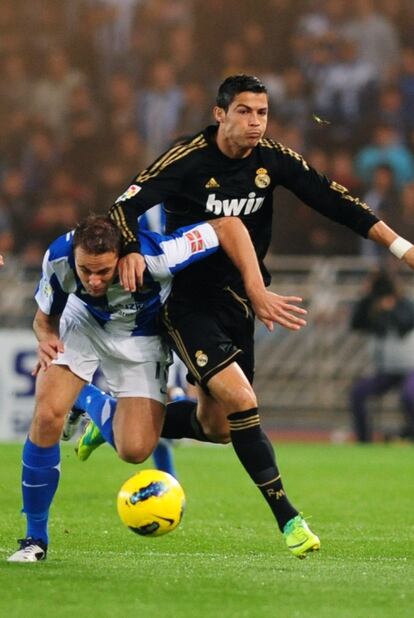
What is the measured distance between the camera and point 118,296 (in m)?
6.66

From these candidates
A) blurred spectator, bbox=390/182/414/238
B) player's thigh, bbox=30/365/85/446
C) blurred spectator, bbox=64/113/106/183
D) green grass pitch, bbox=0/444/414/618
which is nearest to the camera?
green grass pitch, bbox=0/444/414/618

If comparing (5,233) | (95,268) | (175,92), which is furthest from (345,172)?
(95,268)

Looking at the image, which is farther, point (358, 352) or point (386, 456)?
point (358, 352)

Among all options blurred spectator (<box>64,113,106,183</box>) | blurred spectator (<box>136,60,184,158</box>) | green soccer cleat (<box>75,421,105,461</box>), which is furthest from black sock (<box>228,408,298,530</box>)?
blurred spectator (<box>64,113,106,183</box>)

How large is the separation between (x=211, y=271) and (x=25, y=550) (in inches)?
67.8

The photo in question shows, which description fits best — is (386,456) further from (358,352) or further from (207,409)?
(207,409)

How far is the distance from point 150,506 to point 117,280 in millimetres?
1077

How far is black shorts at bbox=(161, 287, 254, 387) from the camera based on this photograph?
6.59m

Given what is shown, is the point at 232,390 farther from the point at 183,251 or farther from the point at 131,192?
the point at 131,192

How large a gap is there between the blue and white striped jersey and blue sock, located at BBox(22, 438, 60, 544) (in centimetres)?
67

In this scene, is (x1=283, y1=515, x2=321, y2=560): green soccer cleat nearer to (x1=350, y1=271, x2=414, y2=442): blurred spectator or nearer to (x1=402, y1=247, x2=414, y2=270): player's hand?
(x1=402, y1=247, x2=414, y2=270): player's hand

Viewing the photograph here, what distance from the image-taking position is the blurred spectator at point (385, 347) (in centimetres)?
1574

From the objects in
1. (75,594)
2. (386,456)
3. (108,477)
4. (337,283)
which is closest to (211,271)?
(75,594)

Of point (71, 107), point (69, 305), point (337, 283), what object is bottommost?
point (337, 283)
